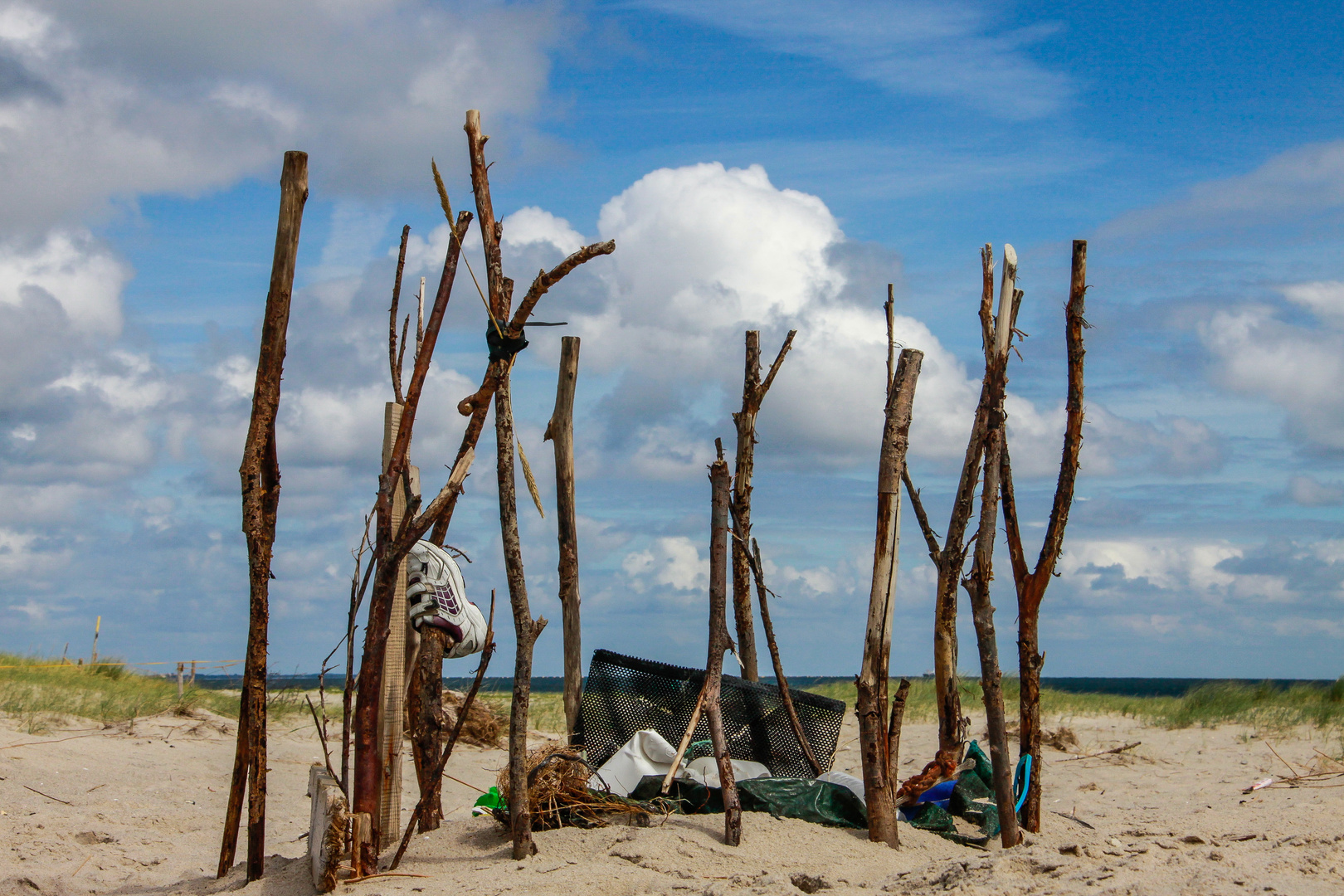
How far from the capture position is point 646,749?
20.2 ft

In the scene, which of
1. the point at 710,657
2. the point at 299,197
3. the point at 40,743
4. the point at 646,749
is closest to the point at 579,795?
the point at 646,749

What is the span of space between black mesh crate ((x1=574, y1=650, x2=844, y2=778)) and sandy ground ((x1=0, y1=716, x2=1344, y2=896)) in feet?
2.53

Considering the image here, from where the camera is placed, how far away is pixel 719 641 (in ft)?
18.7

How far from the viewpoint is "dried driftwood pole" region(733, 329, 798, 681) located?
6.65 m

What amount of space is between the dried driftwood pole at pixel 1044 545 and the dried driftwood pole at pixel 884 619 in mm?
635

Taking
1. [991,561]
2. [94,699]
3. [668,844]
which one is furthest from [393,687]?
[94,699]

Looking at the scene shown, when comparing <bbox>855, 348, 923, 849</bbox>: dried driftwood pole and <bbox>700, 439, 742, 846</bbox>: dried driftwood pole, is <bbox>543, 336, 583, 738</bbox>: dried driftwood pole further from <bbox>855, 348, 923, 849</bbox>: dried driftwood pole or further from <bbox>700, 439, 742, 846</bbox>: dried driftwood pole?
<bbox>855, 348, 923, 849</bbox>: dried driftwood pole

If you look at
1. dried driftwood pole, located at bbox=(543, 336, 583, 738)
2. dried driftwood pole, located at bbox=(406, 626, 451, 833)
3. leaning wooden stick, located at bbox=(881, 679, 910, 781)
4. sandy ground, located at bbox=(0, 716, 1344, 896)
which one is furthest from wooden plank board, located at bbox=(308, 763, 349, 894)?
leaning wooden stick, located at bbox=(881, 679, 910, 781)

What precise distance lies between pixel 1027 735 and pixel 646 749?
2156 millimetres

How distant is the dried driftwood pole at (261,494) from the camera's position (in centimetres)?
477

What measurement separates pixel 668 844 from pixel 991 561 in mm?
2262

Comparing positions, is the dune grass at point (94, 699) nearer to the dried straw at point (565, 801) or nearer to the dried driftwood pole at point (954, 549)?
the dried straw at point (565, 801)

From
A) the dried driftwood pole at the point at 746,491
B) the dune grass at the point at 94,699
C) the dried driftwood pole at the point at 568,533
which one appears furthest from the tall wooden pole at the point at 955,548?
the dune grass at the point at 94,699

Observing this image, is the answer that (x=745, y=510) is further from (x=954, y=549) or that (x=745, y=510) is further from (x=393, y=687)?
(x=393, y=687)
